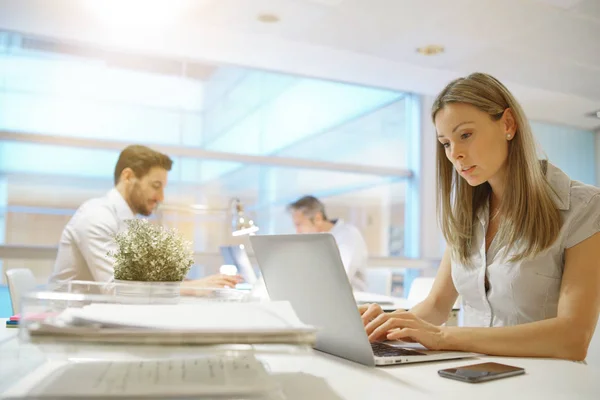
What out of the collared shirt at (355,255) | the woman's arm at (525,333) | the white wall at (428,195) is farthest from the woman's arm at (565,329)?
the white wall at (428,195)

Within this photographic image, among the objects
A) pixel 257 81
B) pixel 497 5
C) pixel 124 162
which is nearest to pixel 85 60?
pixel 257 81

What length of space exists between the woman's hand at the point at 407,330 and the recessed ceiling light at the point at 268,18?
10.5 feet

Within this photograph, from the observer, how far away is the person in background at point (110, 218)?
98.6 inches

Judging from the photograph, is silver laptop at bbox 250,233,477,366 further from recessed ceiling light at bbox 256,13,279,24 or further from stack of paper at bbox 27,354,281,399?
recessed ceiling light at bbox 256,13,279,24

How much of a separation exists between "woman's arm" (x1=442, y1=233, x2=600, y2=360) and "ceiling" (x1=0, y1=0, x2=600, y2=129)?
2790mm

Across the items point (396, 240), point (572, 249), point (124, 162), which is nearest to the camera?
point (572, 249)

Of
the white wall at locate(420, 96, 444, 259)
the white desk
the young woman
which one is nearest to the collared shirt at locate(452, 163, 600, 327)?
the young woman

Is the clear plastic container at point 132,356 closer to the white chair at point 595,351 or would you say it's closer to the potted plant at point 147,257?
the potted plant at point 147,257

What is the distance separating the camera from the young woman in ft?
4.27

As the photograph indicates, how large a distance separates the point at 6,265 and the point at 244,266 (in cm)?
263

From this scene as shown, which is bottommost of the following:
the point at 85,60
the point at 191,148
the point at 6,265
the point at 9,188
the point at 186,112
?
the point at 6,265

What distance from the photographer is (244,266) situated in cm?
300

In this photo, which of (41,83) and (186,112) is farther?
(186,112)

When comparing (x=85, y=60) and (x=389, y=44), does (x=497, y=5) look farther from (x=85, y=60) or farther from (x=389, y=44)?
(x=85, y=60)
